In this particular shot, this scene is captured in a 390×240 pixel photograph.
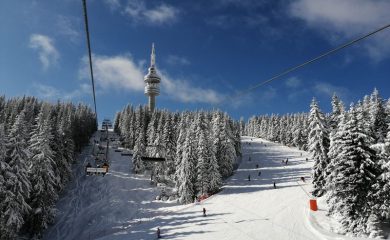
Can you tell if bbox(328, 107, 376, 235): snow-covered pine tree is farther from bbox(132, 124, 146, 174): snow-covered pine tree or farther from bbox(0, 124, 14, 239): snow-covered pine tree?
bbox(132, 124, 146, 174): snow-covered pine tree

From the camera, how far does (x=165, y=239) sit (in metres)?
37.8

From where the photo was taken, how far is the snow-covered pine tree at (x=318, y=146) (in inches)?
1726

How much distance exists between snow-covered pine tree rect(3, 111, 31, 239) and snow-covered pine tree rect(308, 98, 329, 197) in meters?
34.7

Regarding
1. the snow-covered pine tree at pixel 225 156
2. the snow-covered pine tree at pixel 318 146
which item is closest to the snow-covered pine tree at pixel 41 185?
the snow-covered pine tree at pixel 225 156

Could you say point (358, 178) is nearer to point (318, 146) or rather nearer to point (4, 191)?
point (318, 146)

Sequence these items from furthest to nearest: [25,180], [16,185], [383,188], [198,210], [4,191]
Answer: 1. [198,210]
2. [25,180]
3. [16,185]
4. [4,191]
5. [383,188]

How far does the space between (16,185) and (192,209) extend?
2337 centimetres

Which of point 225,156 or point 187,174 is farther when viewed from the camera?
point 225,156

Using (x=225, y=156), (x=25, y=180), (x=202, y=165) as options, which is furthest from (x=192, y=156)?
(x=25, y=180)

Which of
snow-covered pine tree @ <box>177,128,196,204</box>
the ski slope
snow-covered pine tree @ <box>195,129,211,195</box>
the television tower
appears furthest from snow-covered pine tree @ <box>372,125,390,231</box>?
the television tower

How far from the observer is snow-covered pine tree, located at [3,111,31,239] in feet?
118

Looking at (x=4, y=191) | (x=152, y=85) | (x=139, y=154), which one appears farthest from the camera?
(x=152, y=85)

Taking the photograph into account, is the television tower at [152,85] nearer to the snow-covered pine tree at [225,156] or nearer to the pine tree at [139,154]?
the pine tree at [139,154]

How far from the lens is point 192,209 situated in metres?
50.1
